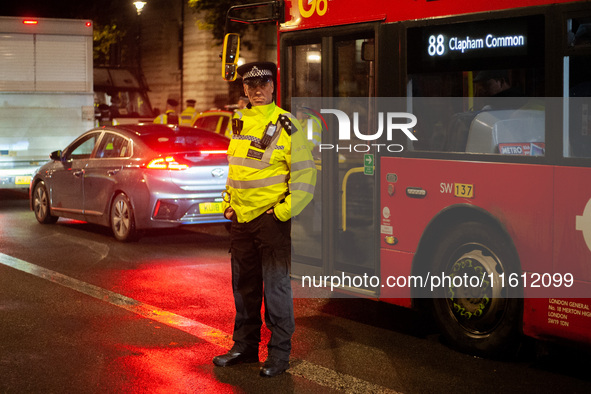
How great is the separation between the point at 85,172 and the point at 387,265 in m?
6.98

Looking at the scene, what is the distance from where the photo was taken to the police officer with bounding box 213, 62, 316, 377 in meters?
5.75

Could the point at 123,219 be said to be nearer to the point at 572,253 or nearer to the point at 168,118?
the point at 572,253

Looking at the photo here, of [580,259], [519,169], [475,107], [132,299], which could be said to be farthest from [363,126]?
[132,299]

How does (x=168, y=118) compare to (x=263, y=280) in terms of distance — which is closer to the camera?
(x=263, y=280)

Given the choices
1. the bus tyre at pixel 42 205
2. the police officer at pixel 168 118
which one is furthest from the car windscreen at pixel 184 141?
the police officer at pixel 168 118

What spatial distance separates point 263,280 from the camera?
5.97 meters

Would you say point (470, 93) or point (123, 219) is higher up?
point (470, 93)

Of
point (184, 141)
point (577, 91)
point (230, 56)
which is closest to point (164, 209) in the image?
point (184, 141)

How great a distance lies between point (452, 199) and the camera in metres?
6.25

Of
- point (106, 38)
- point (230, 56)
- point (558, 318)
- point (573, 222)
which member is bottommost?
point (558, 318)

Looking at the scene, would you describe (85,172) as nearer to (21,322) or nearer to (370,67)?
(21,322)

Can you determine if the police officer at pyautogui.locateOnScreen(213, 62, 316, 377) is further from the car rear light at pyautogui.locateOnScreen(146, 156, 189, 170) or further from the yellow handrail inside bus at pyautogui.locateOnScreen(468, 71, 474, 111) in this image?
the car rear light at pyautogui.locateOnScreen(146, 156, 189, 170)

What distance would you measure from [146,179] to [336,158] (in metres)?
4.71

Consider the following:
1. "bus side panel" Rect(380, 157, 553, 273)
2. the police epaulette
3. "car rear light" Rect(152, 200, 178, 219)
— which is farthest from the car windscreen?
the police epaulette
